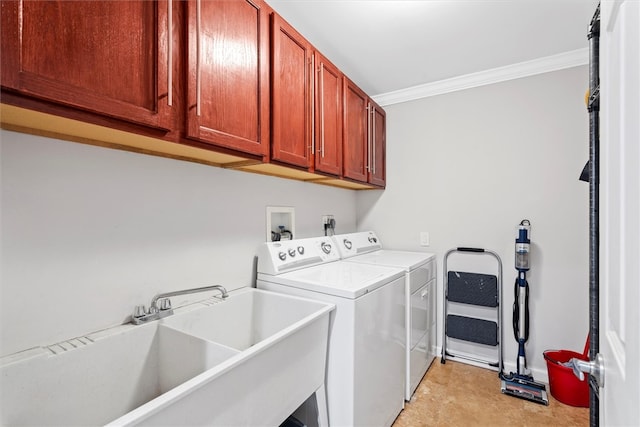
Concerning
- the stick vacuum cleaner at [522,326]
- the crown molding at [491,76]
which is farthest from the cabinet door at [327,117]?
the stick vacuum cleaner at [522,326]

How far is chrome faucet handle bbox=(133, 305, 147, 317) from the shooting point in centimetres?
123

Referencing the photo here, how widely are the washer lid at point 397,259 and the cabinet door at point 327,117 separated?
71 centimetres

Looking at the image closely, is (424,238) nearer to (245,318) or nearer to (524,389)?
(524,389)

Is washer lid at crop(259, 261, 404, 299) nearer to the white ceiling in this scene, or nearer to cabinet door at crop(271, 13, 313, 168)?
cabinet door at crop(271, 13, 313, 168)

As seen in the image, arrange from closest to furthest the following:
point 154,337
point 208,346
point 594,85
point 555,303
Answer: point 594,85 < point 208,346 < point 154,337 < point 555,303

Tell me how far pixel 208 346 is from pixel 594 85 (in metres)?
1.46

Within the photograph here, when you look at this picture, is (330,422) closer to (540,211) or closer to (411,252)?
(411,252)

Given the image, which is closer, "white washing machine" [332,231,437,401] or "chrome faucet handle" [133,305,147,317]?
"chrome faucet handle" [133,305,147,317]

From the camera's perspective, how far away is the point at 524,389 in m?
2.09

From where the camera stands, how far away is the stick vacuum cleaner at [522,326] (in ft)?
6.84

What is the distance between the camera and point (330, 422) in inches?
56.0

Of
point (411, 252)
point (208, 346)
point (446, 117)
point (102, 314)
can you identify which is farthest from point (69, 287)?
point (446, 117)

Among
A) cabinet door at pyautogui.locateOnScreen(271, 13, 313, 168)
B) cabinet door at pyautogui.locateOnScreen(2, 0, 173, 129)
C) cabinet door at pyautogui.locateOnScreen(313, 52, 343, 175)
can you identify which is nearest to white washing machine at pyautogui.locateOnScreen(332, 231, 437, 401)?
cabinet door at pyautogui.locateOnScreen(313, 52, 343, 175)

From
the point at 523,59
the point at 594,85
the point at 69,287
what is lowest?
the point at 69,287
